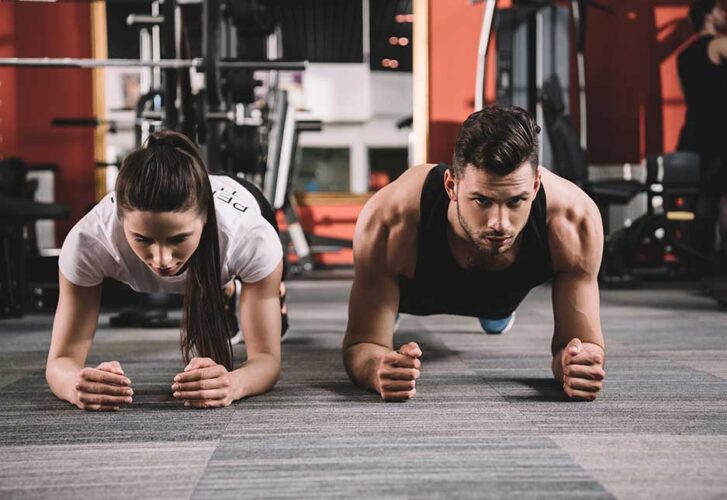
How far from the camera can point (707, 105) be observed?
3922mm

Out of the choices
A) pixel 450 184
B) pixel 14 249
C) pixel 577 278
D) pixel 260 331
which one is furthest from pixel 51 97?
pixel 577 278

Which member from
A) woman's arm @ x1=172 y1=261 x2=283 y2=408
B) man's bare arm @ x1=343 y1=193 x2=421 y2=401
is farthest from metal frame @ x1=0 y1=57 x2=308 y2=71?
woman's arm @ x1=172 y1=261 x2=283 y2=408

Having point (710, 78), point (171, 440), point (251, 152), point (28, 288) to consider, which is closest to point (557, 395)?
point (171, 440)

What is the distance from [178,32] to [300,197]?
3420 mm

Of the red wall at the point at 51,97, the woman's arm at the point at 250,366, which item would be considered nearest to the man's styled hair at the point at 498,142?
the woman's arm at the point at 250,366

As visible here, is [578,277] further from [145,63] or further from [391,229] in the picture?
[145,63]

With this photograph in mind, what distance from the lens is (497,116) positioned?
1.22 meters

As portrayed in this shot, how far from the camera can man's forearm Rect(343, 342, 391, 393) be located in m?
1.37

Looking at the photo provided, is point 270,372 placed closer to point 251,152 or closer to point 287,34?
point 251,152

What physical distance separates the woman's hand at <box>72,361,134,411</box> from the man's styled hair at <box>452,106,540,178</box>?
669mm

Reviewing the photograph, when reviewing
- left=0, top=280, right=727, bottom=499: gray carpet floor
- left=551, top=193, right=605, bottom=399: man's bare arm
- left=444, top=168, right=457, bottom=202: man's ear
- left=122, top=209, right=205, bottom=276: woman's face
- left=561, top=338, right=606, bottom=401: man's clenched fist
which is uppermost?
left=444, top=168, right=457, bottom=202: man's ear

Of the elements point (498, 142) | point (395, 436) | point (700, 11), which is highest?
point (700, 11)

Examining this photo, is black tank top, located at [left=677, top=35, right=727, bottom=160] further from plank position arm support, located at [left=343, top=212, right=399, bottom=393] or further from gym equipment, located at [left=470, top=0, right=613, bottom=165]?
plank position arm support, located at [left=343, top=212, right=399, bottom=393]

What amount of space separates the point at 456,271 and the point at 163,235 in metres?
0.61
